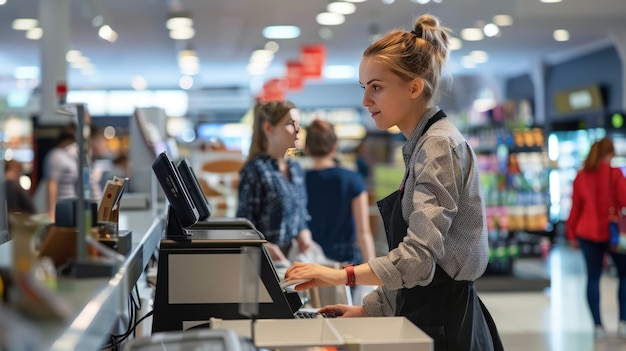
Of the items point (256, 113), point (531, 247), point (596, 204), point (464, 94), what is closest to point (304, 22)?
point (531, 247)

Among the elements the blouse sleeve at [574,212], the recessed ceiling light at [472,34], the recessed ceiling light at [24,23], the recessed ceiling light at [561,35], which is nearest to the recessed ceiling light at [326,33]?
the recessed ceiling light at [472,34]

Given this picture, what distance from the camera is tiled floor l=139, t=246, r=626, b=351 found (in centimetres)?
676

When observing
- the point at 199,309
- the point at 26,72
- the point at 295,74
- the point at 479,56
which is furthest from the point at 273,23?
the point at 199,309

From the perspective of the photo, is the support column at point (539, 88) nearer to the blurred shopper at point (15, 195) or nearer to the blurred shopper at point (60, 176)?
the blurred shopper at point (60, 176)

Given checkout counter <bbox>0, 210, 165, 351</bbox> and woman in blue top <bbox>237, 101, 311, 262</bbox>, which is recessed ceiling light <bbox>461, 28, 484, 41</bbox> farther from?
checkout counter <bbox>0, 210, 165, 351</bbox>

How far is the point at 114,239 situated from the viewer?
7.06 feet

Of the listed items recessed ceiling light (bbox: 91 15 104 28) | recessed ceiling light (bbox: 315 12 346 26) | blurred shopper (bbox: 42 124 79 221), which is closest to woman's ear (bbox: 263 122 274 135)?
blurred shopper (bbox: 42 124 79 221)

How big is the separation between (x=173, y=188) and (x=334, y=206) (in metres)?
3.52

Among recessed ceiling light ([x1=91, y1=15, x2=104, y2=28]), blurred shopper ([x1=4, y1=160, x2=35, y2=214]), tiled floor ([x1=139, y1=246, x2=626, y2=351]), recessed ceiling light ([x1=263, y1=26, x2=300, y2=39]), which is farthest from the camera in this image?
recessed ceiling light ([x1=263, y1=26, x2=300, y2=39])

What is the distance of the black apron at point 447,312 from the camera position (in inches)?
85.3

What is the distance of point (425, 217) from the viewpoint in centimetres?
207

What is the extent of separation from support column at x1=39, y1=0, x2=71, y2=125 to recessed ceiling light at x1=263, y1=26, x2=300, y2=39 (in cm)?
475

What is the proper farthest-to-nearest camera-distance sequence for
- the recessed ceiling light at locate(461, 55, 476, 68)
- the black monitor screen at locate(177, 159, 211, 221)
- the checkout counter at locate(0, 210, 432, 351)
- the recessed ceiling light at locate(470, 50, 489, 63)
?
the recessed ceiling light at locate(461, 55, 476, 68) < the recessed ceiling light at locate(470, 50, 489, 63) < the black monitor screen at locate(177, 159, 211, 221) < the checkout counter at locate(0, 210, 432, 351)

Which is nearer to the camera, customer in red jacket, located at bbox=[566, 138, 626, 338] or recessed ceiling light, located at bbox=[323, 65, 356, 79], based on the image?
customer in red jacket, located at bbox=[566, 138, 626, 338]
